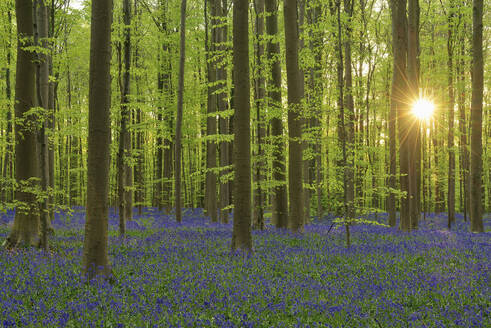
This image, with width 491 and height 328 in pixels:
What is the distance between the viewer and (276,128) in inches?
632

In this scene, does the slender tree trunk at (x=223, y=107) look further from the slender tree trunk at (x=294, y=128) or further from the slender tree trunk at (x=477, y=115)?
the slender tree trunk at (x=477, y=115)

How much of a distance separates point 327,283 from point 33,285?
18.2ft

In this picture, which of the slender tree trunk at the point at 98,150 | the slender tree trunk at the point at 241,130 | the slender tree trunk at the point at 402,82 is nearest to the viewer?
the slender tree trunk at the point at 98,150

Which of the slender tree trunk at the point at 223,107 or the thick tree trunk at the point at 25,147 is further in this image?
the slender tree trunk at the point at 223,107

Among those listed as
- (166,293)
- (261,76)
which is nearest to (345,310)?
(166,293)

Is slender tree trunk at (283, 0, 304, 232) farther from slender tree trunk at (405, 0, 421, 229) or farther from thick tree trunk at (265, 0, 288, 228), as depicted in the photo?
slender tree trunk at (405, 0, 421, 229)

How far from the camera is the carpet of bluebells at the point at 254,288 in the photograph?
530 cm

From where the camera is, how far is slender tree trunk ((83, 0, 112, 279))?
7.54 meters

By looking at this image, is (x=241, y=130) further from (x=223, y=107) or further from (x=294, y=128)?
(x=223, y=107)

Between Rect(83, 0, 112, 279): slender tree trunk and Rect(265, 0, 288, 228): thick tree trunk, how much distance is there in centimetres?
859

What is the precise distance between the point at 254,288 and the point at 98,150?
13.8 feet

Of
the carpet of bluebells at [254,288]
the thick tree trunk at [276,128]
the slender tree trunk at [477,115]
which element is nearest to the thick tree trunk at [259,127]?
the thick tree trunk at [276,128]

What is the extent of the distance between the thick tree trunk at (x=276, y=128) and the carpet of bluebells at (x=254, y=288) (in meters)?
5.26

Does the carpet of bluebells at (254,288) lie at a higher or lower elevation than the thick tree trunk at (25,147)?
lower
